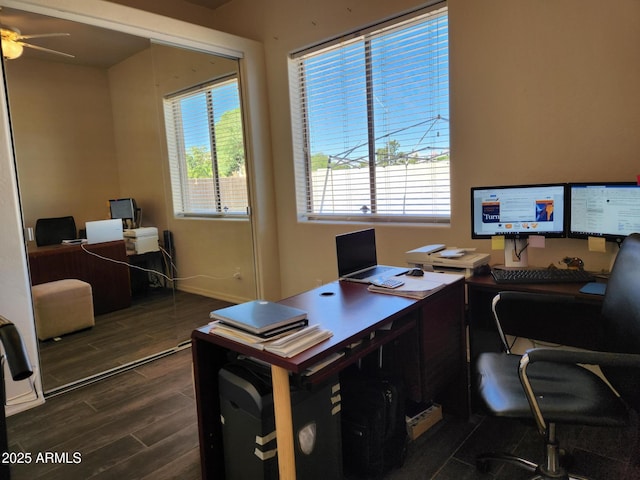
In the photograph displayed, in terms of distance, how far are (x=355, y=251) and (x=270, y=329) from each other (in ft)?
3.50

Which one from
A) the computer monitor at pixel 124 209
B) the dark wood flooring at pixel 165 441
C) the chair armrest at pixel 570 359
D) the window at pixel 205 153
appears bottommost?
the dark wood flooring at pixel 165 441

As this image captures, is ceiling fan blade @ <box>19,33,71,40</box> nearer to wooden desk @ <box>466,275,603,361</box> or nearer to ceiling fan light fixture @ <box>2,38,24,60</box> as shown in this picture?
ceiling fan light fixture @ <box>2,38,24,60</box>

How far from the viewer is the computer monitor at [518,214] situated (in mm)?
2311

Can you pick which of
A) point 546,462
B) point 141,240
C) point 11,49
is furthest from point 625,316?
point 11,49

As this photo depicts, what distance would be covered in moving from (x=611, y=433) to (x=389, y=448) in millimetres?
1168

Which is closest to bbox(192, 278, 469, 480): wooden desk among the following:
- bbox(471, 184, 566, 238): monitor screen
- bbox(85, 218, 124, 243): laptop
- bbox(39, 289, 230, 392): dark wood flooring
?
bbox(471, 184, 566, 238): monitor screen

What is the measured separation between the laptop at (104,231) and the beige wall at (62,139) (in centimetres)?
5

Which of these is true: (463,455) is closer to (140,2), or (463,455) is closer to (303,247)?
(303,247)

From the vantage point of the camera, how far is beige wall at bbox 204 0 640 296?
2244 millimetres

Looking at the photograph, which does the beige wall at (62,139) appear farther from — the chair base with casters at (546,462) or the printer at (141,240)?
the chair base with casters at (546,462)

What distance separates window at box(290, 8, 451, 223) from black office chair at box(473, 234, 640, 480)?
1.50 m

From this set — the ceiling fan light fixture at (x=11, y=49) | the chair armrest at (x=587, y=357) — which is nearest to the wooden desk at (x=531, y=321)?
the chair armrest at (x=587, y=357)

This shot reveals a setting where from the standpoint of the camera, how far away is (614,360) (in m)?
1.31

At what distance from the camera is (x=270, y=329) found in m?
1.45
